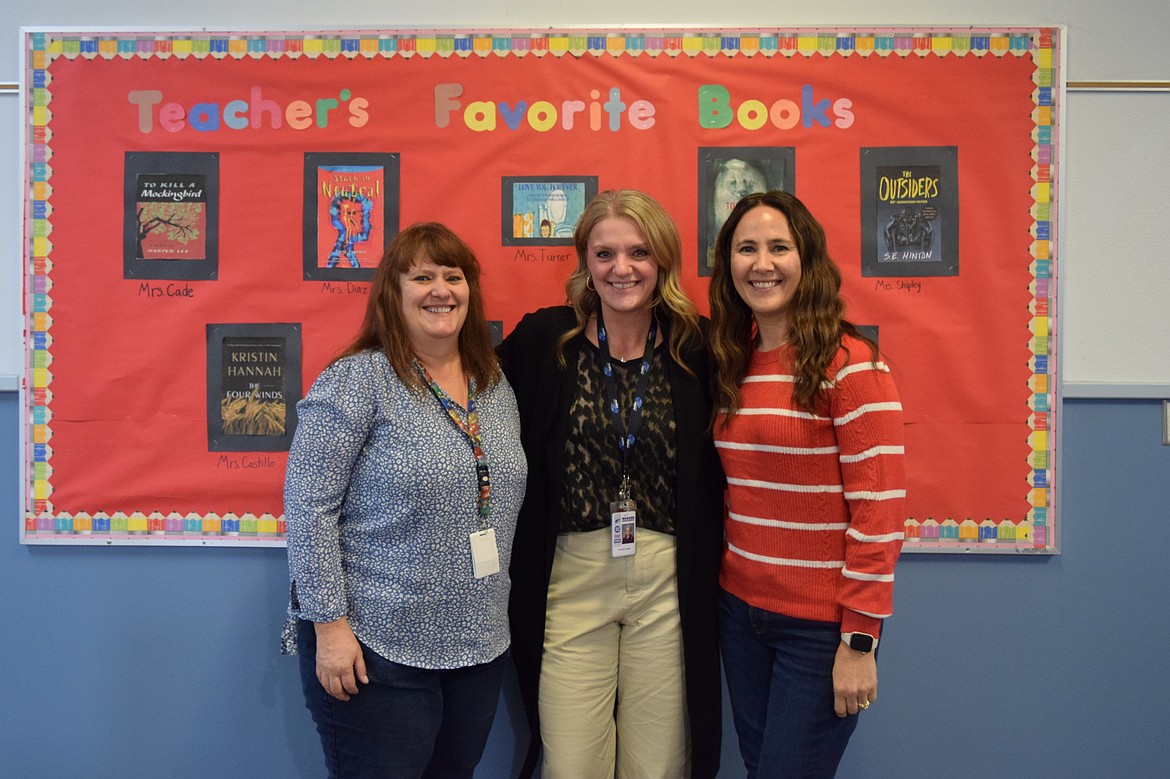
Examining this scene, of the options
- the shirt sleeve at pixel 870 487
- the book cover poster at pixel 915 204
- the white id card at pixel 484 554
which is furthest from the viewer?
the book cover poster at pixel 915 204

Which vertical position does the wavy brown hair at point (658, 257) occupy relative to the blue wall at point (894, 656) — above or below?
above

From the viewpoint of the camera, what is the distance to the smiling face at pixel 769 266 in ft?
4.77

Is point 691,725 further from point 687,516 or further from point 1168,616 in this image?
point 1168,616

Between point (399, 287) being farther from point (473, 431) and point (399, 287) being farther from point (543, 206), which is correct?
point (543, 206)

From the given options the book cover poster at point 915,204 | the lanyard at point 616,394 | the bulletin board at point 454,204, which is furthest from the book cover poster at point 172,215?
the book cover poster at point 915,204

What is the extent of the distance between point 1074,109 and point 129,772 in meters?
3.34

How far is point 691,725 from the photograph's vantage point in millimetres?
1636

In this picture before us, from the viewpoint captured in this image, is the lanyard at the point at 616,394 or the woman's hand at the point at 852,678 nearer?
the woman's hand at the point at 852,678

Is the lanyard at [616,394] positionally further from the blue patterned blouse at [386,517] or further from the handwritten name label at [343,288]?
the handwritten name label at [343,288]

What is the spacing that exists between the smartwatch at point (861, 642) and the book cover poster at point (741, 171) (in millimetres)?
1156

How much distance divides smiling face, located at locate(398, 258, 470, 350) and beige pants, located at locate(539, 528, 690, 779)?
0.56 meters

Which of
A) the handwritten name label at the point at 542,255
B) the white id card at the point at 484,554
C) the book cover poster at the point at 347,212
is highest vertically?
the book cover poster at the point at 347,212

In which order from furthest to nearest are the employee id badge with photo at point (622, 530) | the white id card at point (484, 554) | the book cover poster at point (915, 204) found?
1. the book cover poster at point (915, 204)
2. the employee id badge with photo at point (622, 530)
3. the white id card at point (484, 554)

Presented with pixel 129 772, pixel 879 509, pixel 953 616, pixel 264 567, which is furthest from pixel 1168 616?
pixel 129 772
